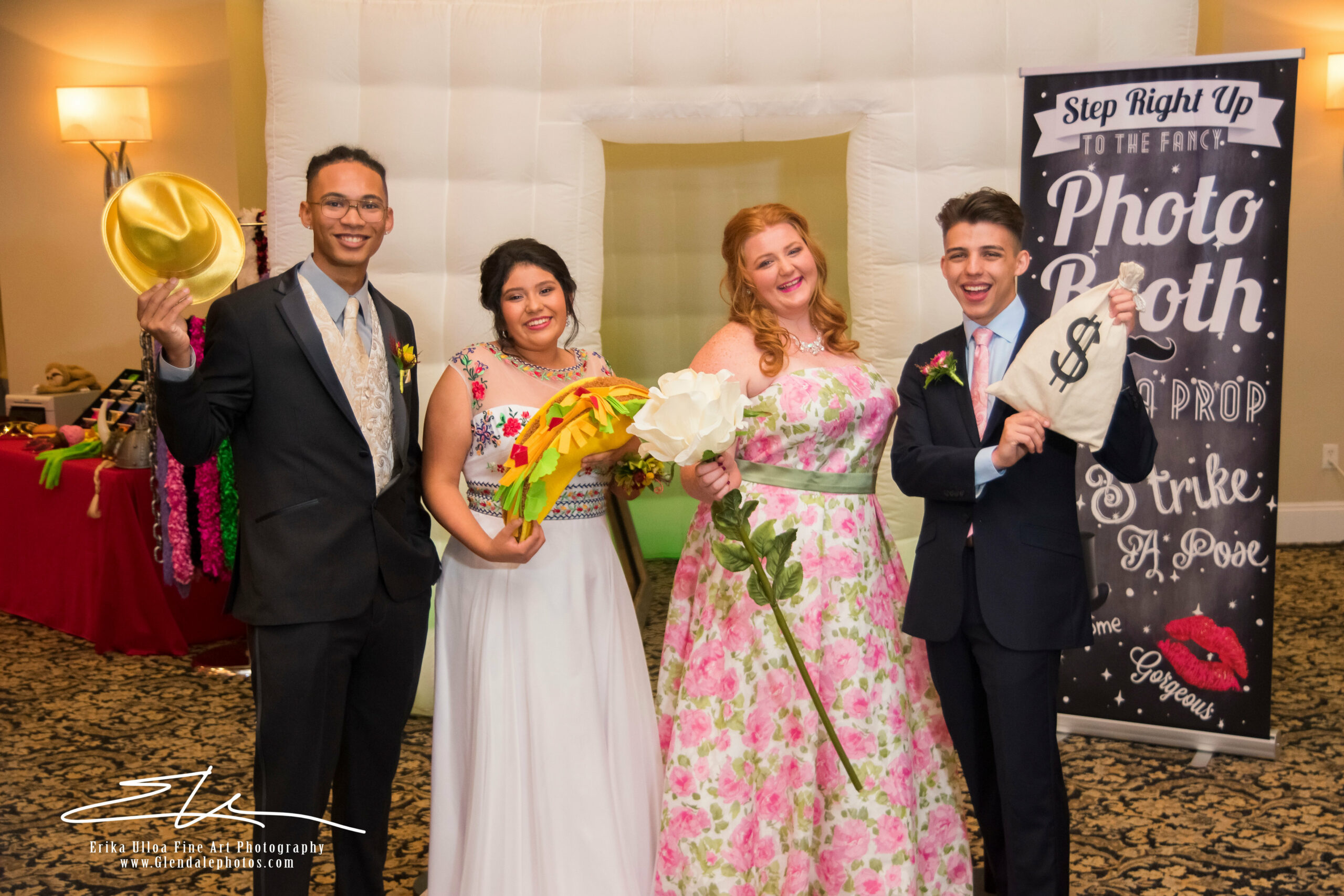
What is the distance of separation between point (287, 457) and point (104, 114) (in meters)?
4.87

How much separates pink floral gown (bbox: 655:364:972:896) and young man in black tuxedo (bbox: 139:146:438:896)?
726mm

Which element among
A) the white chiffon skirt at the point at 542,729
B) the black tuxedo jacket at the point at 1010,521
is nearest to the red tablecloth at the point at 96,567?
the white chiffon skirt at the point at 542,729

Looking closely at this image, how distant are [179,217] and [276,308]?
0.26 meters

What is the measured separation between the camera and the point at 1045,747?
7.57ft

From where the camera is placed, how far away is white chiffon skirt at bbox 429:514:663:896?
2277 mm

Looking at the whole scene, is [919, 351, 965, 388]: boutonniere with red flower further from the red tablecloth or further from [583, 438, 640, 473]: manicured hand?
the red tablecloth

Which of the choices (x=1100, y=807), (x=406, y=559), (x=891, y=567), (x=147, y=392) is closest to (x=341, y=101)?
(x=147, y=392)

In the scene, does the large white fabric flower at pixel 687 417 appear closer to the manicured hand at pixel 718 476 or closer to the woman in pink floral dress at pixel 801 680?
the manicured hand at pixel 718 476

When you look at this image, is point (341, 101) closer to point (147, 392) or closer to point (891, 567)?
point (147, 392)

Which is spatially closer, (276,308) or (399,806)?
(276,308)

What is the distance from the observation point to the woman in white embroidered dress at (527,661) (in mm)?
2277

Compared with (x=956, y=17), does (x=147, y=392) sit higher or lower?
lower

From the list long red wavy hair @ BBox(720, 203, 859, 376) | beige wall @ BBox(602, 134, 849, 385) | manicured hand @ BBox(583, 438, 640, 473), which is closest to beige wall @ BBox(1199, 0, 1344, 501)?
beige wall @ BBox(602, 134, 849, 385)

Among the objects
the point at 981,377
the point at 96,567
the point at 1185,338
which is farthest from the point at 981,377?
the point at 96,567
